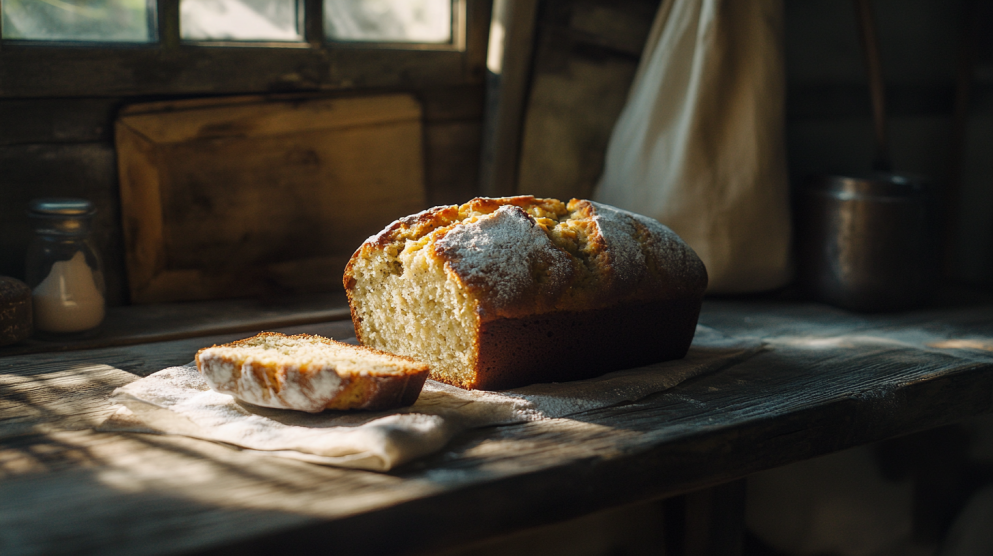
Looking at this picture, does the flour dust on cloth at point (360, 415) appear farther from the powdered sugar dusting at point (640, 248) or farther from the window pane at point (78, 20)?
the window pane at point (78, 20)

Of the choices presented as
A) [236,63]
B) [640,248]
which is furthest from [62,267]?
[640,248]

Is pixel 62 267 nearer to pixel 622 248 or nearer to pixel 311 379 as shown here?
pixel 311 379

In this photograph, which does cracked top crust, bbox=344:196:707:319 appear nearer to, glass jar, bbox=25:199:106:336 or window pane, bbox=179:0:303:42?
glass jar, bbox=25:199:106:336

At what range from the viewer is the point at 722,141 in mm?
2131

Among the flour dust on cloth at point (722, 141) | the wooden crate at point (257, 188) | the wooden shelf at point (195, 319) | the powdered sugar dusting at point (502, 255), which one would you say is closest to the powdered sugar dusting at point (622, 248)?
the powdered sugar dusting at point (502, 255)

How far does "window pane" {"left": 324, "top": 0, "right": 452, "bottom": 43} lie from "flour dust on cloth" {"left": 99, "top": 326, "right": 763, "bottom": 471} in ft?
3.85

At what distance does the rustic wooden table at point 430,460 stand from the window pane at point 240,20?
0.84 meters

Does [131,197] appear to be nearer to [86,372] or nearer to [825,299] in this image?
[86,372]

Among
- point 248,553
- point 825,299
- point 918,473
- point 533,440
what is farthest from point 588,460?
point 825,299

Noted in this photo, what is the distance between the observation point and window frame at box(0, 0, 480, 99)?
181 centimetres

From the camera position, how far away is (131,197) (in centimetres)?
196

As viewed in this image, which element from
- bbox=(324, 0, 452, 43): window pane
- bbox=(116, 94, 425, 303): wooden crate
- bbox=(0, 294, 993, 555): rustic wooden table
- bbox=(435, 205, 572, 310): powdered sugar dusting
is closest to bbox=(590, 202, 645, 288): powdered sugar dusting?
bbox=(435, 205, 572, 310): powdered sugar dusting

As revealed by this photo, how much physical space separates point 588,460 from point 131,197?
4.74 feet

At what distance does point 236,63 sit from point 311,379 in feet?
3.88
